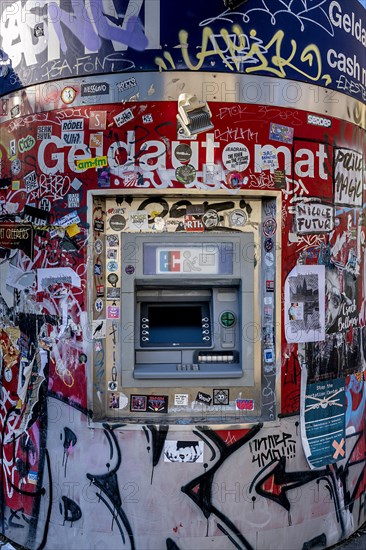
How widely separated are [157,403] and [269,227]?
1.49m

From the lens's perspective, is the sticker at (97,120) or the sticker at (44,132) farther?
the sticker at (44,132)

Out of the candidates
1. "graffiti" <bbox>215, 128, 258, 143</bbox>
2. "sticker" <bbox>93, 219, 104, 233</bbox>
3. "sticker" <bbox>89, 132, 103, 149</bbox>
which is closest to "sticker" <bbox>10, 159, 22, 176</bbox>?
"sticker" <bbox>89, 132, 103, 149</bbox>

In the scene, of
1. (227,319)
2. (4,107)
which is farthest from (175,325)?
(4,107)

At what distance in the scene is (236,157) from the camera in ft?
12.6

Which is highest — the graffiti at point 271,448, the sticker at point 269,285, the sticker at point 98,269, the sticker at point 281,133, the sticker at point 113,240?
the sticker at point 281,133

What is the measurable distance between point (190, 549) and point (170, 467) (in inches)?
23.5

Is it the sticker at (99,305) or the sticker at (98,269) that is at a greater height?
the sticker at (98,269)

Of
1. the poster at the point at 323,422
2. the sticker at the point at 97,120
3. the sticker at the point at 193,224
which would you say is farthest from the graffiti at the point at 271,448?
the sticker at the point at 97,120

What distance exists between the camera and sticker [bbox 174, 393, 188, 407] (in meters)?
3.91

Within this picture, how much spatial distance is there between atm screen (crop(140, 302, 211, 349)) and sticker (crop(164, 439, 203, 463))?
674 millimetres

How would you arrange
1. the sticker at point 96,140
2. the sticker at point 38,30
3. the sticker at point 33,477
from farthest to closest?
1. the sticker at point 33,477
2. the sticker at point 38,30
3. the sticker at point 96,140

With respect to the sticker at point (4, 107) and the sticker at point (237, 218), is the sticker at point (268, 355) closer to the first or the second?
the sticker at point (237, 218)

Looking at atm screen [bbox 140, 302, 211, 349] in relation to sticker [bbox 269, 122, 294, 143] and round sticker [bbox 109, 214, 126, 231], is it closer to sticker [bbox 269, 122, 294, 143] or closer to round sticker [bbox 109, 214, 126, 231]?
round sticker [bbox 109, 214, 126, 231]

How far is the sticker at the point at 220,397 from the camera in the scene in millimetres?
3943
